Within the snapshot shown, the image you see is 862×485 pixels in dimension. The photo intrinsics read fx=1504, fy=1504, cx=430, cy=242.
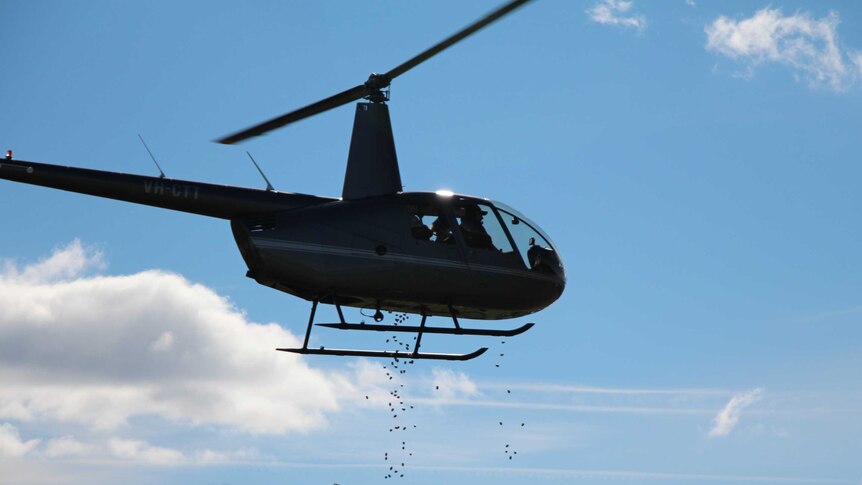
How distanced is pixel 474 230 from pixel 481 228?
216 millimetres

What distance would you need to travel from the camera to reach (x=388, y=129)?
119 ft

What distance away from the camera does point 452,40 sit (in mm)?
33469

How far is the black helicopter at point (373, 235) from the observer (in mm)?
34125

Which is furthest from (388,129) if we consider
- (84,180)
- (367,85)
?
(84,180)

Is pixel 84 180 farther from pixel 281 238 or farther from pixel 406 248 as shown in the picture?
pixel 406 248

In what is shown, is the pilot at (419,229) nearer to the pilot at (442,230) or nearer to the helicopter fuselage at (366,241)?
the helicopter fuselage at (366,241)

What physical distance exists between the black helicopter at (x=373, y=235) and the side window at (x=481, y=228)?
0.02m

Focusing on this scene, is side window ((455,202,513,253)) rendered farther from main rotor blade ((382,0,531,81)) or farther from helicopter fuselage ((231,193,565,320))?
main rotor blade ((382,0,531,81))

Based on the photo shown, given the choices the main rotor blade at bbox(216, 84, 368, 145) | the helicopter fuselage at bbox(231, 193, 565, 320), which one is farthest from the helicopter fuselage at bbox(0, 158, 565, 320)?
the main rotor blade at bbox(216, 84, 368, 145)

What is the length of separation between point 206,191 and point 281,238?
7.10 ft

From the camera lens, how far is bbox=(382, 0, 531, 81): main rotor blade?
3209 cm

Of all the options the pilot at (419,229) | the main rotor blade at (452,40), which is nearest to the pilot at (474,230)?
the pilot at (419,229)

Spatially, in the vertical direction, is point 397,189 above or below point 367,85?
below

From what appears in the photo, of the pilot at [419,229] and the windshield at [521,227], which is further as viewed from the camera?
the windshield at [521,227]
